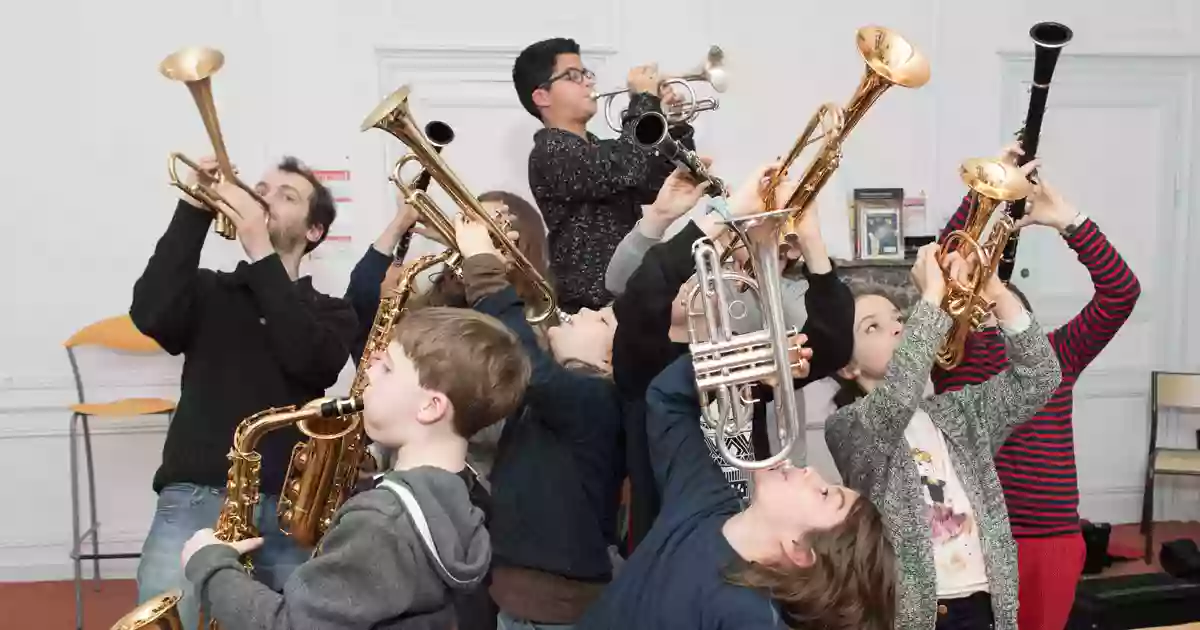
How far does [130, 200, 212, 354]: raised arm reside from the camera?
2.38m

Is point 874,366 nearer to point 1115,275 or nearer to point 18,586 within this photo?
point 1115,275

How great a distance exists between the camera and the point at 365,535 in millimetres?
1703

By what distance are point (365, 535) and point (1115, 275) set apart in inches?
85.5

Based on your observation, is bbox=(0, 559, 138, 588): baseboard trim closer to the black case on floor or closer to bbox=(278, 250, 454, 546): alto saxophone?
bbox=(278, 250, 454, 546): alto saxophone

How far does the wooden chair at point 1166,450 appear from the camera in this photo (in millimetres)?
4859

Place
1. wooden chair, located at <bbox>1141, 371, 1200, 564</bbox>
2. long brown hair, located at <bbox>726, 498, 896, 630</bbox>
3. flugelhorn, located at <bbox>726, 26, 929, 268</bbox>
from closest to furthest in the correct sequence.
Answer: long brown hair, located at <bbox>726, 498, 896, 630</bbox>, flugelhorn, located at <bbox>726, 26, 929, 268</bbox>, wooden chair, located at <bbox>1141, 371, 1200, 564</bbox>

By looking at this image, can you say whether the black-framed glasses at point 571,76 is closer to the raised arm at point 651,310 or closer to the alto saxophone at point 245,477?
the raised arm at point 651,310

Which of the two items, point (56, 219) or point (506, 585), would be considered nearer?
point (506, 585)


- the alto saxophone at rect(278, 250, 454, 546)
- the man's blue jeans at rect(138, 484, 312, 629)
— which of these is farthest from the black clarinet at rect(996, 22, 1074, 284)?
the man's blue jeans at rect(138, 484, 312, 629)

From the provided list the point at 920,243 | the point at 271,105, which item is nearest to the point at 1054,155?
the point at 920,243

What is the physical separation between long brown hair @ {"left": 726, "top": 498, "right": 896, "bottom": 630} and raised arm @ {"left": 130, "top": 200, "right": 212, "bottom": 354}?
4.82 ft

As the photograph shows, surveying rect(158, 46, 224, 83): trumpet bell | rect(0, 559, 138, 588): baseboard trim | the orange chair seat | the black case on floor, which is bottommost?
rect(0, 559, 138, 588): baseboard trim

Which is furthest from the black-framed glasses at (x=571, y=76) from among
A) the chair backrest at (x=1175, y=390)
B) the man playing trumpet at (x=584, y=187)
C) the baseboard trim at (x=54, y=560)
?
the chair backrest at (x=1175, y=390)

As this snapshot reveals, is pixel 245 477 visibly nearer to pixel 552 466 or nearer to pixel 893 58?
pixel 552 466
